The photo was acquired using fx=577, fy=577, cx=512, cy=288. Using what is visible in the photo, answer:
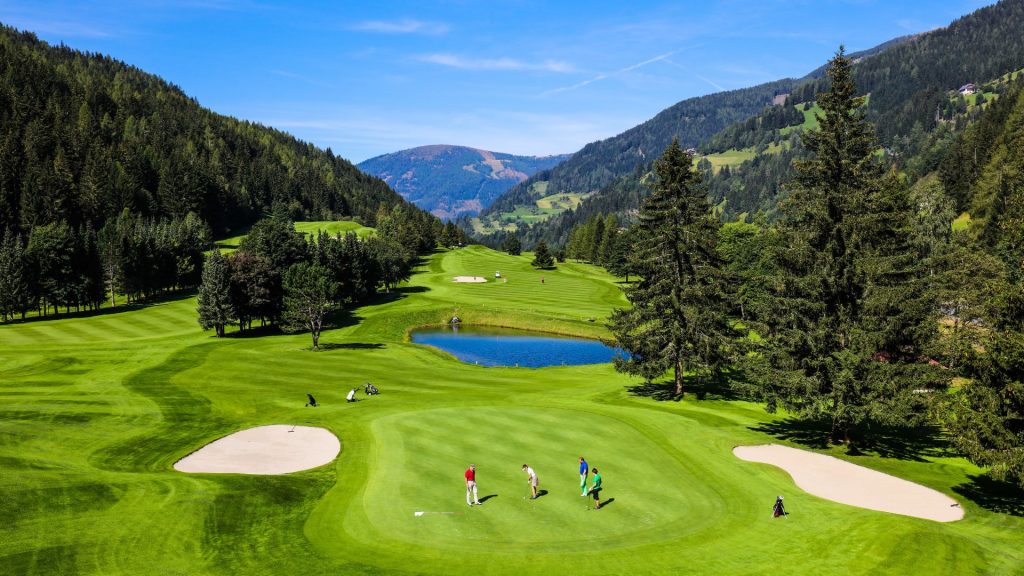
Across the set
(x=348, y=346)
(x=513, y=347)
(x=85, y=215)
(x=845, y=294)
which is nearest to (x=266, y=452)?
(x=845, y=294)

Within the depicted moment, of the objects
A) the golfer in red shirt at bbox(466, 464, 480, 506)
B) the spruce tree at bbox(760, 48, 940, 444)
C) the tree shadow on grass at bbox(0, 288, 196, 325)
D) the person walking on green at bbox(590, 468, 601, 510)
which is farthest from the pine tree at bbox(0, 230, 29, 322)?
the spruce tree at bbox(760, 48, 940, 444)

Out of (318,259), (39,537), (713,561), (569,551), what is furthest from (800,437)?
(318,259)

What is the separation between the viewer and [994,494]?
98.4ft

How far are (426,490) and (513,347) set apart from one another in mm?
67611

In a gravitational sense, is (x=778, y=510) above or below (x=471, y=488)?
below

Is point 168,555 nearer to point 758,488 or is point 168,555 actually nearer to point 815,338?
point 758,488

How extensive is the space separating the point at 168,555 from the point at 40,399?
3037cm

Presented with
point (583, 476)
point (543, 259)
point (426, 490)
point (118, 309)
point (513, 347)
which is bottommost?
point (513, 347)

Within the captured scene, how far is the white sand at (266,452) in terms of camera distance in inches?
1283

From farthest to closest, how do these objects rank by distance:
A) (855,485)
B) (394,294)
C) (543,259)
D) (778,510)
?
(543,259) < (394,294) < (855,485) < (778,510)

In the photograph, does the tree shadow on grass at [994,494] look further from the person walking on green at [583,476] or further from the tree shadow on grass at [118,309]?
the tree shadow on grass at [118,309]

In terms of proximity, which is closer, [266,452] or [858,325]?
[858,325]

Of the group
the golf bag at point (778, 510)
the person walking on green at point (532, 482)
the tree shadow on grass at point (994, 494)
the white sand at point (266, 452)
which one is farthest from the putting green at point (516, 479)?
the tree shadow on grass at point (994, 494)

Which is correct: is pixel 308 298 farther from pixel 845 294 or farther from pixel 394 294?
pixel 845 294
